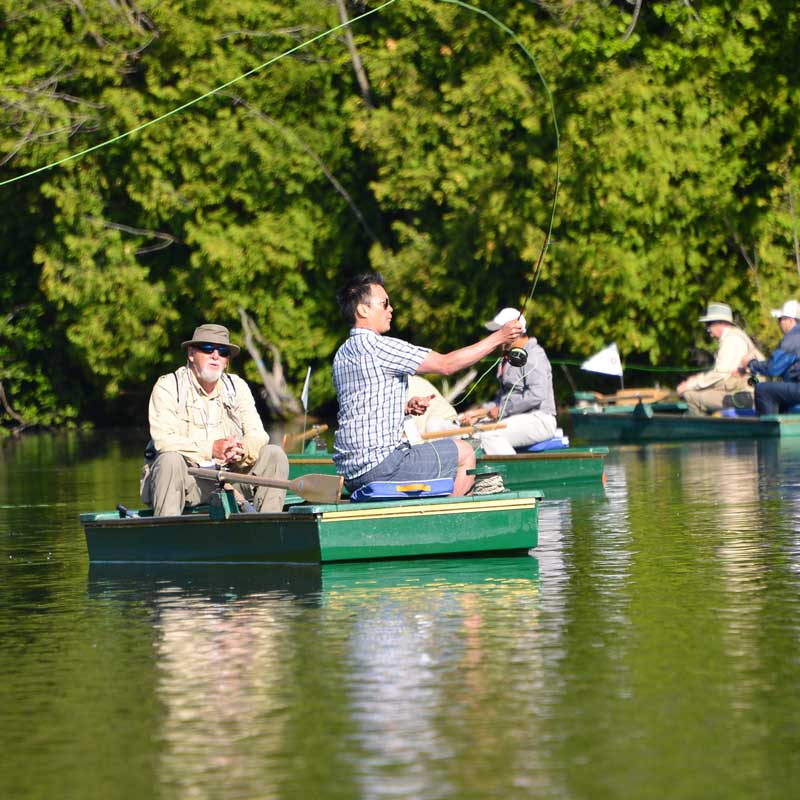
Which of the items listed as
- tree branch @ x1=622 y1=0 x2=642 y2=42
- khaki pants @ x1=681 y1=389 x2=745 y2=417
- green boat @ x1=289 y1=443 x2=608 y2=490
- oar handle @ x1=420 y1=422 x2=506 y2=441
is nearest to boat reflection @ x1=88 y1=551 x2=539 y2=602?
oar handle @ x1=420 y1=422 x2=506 y2=441

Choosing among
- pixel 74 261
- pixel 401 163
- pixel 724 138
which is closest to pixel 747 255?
pixel 724 138

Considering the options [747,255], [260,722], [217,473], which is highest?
[747,255]

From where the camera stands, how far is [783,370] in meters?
24.1

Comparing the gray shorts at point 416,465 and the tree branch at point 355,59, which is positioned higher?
the tree branch at point 355,59

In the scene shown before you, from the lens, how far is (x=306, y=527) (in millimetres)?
12031

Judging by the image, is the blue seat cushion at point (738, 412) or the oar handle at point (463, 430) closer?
the oar handle at point (463, 430)

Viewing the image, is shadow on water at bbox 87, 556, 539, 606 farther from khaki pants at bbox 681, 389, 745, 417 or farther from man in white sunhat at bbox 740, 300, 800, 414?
khaki pants at bbox 681, 389, 745, 417

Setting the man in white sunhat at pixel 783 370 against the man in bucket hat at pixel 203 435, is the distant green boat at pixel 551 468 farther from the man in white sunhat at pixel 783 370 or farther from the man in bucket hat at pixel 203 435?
the man in white sunhat at pixel 783 370

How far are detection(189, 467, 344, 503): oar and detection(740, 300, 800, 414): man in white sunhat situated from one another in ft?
40.7

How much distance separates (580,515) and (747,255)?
19352mm

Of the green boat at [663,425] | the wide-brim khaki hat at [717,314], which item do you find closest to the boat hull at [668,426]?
the green boat at [663,425]

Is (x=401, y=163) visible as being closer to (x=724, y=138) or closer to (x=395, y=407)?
(x=724, y=138)

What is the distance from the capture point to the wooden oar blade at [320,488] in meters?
12.3

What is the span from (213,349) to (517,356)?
16.3ft
